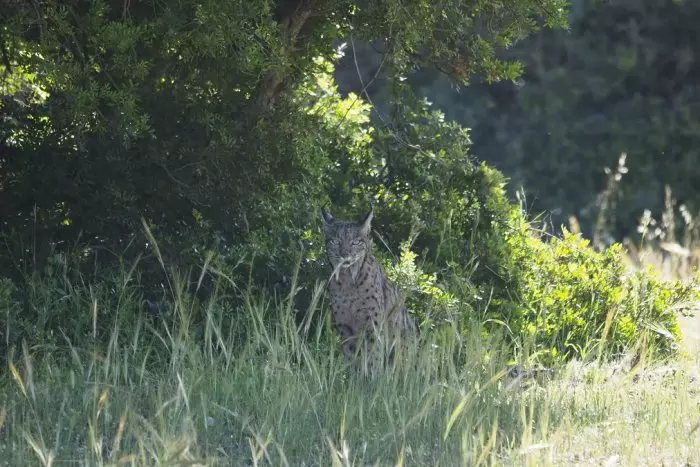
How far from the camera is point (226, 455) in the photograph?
5.19 metres

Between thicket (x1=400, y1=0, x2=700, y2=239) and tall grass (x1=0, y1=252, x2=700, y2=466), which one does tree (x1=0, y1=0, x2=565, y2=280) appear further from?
thicket (x1=400, y1=0, x2=700, y2=239)

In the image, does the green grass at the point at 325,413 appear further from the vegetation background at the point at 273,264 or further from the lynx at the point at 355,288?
the lynx at the point at 355,288

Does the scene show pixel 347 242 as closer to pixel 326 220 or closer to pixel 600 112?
pixel 326 220

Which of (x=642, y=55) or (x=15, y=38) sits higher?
(x=642, y=55)

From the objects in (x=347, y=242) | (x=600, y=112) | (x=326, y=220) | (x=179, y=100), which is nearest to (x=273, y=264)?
(x=326, y=220)

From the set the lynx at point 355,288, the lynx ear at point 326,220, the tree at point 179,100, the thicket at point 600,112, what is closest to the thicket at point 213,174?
the tree at point 179,100

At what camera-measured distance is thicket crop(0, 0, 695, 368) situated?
270 inches

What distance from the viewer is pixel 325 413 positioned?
579cm

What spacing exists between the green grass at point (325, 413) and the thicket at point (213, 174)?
46 cm

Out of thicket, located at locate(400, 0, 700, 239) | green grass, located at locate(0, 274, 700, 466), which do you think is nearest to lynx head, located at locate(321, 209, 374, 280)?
green grass, located at locate(0, 274, 700, 466)

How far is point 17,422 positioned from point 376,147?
Answer: 14.6ft

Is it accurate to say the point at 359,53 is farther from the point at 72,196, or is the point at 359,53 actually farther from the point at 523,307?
the point at 72,196

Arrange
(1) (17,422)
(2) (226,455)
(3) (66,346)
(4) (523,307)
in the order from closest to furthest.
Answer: (2) (226,455), (1) (17,422), (3) (66,346), (4) (523,307)

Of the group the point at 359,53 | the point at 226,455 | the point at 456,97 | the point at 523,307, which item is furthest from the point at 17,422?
the point at 456,97
